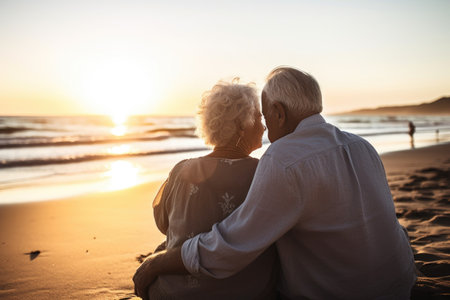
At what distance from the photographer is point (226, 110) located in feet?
6.70

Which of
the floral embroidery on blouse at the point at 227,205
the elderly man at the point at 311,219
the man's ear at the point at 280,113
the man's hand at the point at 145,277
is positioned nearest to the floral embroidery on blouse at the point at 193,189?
the floral embroidery on blouse at the point at 227,205

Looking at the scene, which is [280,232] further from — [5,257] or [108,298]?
[5,257]

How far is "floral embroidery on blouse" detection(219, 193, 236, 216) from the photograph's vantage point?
1.98m

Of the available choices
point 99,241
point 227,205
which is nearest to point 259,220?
point 227,205

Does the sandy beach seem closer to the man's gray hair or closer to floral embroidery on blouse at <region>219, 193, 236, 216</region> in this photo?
floral embroidery on blouse at <region>219, 193, 236, 216</region>

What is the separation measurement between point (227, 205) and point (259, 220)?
44 centimetres

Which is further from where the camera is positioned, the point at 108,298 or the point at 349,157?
the point at 108,298

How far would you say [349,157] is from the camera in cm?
168

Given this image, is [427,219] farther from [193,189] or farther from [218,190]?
[193,189]

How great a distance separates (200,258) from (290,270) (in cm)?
49

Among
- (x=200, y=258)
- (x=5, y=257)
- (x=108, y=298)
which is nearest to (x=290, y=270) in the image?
(x=200, y=258)

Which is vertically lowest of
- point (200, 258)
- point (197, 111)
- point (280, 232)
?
point (200, 258)

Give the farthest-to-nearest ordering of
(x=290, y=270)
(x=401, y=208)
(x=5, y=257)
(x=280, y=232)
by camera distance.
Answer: (x=401, y=208) < (x=5, y=257) < (x=290, y=270) < (x=280, y=232)

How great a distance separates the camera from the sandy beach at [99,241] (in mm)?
3096
